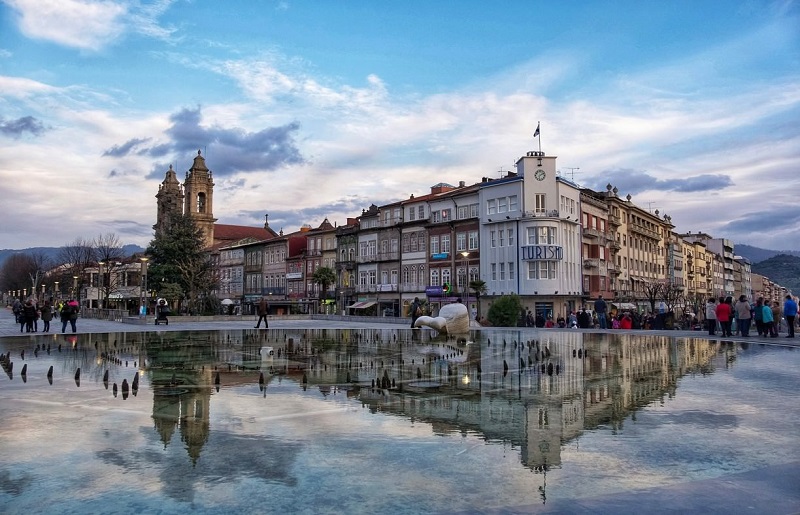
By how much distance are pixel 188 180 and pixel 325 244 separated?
39185mm

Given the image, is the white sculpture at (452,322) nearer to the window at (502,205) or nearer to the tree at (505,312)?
the tree at (505,312)

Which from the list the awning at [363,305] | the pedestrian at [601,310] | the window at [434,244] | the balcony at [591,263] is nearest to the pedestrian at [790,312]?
the pedestrian at [601,310]

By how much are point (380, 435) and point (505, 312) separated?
131 feet

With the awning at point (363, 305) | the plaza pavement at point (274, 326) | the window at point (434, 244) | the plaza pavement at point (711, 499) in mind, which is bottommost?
the plaza pavement at point (711, 499)

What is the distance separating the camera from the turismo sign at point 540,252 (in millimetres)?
60781

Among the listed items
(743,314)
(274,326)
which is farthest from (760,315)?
(274,326)

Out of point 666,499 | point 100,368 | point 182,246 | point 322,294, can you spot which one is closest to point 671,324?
point 100,368

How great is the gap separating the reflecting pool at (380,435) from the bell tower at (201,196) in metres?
Answer: 99.4

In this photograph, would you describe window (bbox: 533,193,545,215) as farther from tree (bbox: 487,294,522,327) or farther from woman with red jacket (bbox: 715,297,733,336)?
woman with red jacket (bbox: 715,297,733,336)

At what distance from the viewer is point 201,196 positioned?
113 m

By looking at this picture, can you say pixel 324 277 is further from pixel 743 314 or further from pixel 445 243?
pixel 743 314

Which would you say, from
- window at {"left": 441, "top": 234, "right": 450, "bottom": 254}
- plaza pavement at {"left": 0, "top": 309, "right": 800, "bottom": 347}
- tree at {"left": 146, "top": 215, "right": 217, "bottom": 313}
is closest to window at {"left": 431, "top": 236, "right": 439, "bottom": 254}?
window at {"left": 441, "top": 234, "right": 450, "bottom": 254}

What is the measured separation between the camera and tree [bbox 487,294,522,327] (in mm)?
47031

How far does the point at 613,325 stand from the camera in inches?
1609
